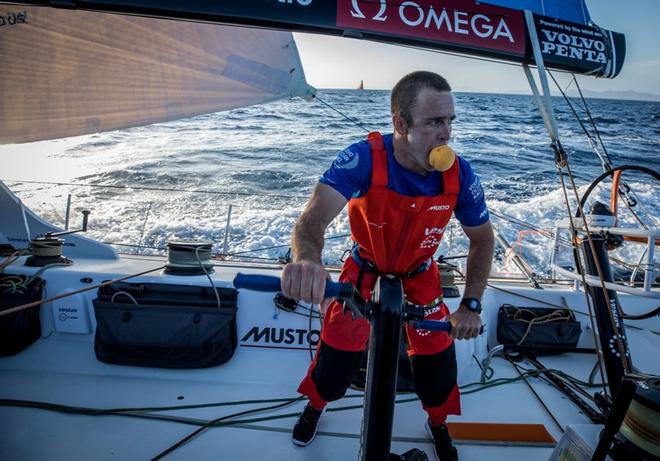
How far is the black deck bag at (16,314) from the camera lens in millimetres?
2107

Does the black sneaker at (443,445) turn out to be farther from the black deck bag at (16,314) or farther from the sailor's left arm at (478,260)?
the black deck bag at (16,314)

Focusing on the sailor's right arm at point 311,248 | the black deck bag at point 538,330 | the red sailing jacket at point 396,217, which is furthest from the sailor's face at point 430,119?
the black deck bag at point 538,330

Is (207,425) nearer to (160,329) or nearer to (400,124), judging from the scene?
(160,329)

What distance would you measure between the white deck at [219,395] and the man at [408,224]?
0.20 m

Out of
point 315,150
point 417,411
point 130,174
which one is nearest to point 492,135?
point 315,150

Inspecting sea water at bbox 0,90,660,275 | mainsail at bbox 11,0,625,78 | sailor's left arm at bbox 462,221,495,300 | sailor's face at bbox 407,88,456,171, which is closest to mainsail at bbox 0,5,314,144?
sea water at bbox 0,90,660,275

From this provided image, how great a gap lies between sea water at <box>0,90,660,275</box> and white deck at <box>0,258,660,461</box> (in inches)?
29.6

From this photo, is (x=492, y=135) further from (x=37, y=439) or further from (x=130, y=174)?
(x=37, y=439)

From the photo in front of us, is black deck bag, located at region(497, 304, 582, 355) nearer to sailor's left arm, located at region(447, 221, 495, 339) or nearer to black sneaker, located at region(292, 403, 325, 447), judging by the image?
sailor's left arm, located at region(447, 221, 495, 339)

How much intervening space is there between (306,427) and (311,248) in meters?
0.88

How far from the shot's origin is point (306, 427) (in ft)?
5.55

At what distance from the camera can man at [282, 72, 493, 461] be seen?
1.43 metres

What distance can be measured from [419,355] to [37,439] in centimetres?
151

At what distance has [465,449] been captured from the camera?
169cm
